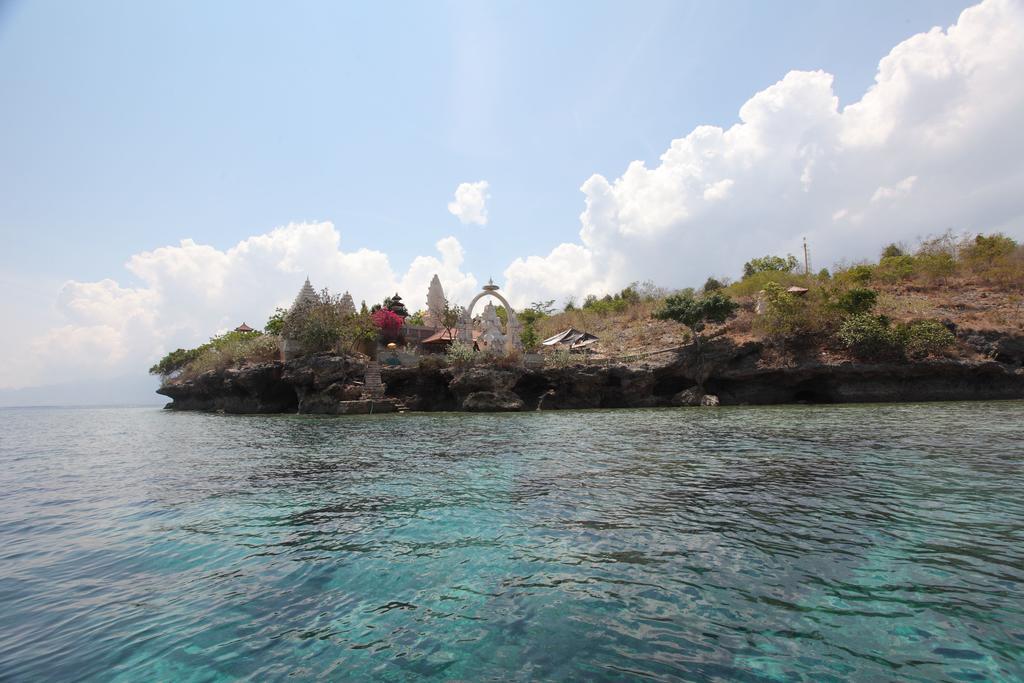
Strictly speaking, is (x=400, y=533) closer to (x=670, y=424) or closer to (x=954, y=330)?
(x=670, y=424)

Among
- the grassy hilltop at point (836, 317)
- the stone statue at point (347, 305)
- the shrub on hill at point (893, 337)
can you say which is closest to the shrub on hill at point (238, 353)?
the grassy hilltop at point (836, 317)

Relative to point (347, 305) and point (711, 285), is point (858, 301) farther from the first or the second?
point (347, 305)

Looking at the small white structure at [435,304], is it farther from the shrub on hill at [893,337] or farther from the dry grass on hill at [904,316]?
the shrub on hill at [893,337]

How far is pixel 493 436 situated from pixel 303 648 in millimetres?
13832

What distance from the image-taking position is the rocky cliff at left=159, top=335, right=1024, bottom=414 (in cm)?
2744

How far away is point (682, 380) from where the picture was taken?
33844mm

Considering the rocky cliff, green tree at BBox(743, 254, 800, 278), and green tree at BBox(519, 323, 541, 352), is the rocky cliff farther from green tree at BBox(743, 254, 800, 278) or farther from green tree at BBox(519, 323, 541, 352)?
green tree at BBox(743, 254, 800, 278)

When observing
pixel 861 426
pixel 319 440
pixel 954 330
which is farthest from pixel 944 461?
pixel 954 330

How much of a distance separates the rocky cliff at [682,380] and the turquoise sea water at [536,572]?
66.0ft

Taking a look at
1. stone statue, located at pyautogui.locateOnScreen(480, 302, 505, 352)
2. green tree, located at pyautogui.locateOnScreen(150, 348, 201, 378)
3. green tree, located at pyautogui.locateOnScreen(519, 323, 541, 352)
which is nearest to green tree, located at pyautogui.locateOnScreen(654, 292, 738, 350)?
green tree, located at pyautogui.locateOnScreen(519, 323, 541, 352)

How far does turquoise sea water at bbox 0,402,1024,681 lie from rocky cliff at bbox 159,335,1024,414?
791 inches

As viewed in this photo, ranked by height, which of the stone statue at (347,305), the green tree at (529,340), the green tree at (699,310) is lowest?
the green tree at (529,340)

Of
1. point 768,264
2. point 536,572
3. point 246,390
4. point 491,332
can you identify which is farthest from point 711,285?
point 536,572

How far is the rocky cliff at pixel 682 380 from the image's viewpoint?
2744cm
